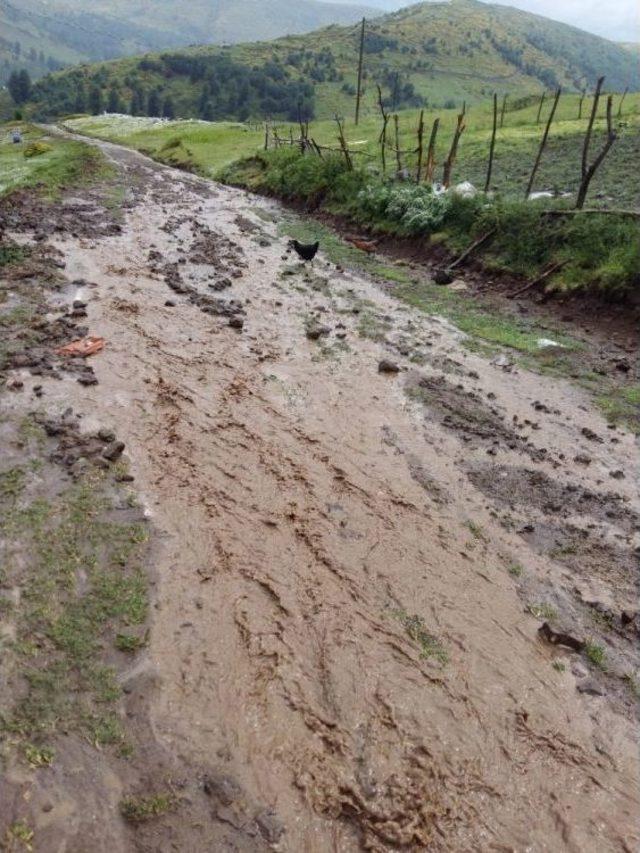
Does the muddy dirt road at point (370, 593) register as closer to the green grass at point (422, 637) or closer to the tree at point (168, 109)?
the green grass at point (422, 637)

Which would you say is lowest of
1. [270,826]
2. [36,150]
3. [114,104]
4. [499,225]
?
[114,104]

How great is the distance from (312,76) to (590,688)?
14776 cm

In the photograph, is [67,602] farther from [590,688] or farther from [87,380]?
[590,688]

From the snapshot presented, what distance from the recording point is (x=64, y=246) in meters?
17.2

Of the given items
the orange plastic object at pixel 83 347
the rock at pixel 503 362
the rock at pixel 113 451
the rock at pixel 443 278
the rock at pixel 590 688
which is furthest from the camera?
the rock at pixel 443 278

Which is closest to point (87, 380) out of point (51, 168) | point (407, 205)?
point (407, 205)

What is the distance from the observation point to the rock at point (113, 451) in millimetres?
7910

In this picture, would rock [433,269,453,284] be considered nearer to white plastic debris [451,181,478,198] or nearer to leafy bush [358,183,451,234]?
leafy bush [358,183,451,234]

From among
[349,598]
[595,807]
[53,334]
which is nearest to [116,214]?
[53,334]

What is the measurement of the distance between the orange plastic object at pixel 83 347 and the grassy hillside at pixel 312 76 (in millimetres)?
109641

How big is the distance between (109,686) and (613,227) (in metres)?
15.5


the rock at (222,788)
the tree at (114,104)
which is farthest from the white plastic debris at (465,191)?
the tree at (114,104)

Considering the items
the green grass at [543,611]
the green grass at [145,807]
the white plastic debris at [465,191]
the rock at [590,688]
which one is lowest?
the green grass at [543,611]

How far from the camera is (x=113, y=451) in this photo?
795cm
